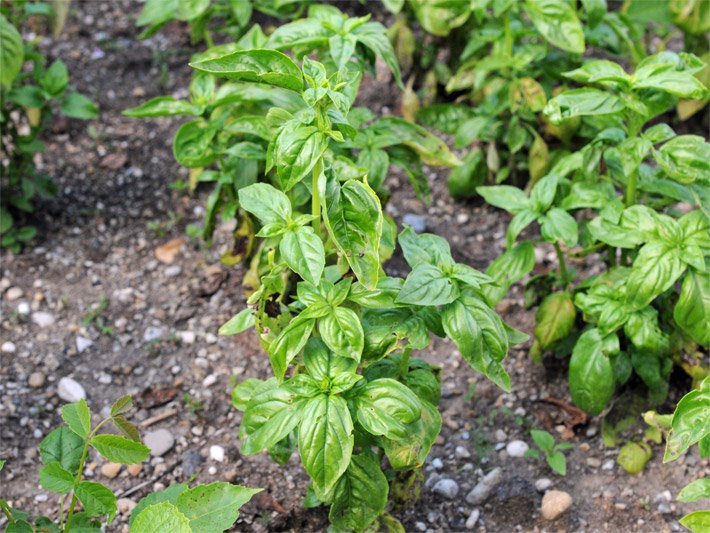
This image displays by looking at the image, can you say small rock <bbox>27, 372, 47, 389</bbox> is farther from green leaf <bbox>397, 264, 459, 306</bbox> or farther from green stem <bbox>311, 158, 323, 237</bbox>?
green leaf <bbox>397, 264, 459, 306</bbox>

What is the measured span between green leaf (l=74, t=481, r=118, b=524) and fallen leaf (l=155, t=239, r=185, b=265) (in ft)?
5.13

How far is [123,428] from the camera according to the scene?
2387 mm

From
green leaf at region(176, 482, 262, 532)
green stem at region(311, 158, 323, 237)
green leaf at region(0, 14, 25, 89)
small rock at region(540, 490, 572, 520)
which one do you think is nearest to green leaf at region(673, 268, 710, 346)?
small rock at region(540, 490, 572, 520)

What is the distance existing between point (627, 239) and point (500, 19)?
1342 millimetres

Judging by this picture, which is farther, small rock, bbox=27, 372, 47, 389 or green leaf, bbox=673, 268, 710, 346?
small rock, bbox=27, 372, 47, 389

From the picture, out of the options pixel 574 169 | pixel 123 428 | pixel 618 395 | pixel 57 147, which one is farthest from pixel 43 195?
pixel 618 395

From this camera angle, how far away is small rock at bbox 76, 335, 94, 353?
3.45 m

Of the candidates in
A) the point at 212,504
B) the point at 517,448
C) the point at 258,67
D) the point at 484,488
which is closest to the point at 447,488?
the point at 484,488

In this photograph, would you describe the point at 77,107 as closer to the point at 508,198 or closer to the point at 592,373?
the point at 508,198

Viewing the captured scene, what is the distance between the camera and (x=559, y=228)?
2861 millimetres

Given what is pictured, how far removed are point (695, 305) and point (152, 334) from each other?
1.91m

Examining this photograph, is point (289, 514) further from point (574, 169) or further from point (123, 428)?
point (574, 169)

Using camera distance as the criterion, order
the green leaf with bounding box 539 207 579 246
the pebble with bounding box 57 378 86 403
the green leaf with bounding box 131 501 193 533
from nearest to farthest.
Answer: the green leaf with bounding box 131 501 193 533
the green leaf with bounding box 539 207 579 246
the pebble with bounding box 57 378 86 403

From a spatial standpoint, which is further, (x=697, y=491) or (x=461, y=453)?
(x=461, y=453)
